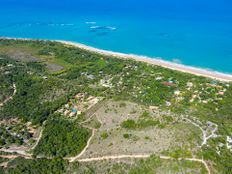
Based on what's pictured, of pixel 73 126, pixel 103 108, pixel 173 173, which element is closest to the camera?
pixel 173 173

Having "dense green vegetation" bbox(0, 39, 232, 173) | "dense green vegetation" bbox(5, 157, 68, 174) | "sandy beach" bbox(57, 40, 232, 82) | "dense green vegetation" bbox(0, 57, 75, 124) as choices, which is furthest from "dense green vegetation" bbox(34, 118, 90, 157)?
"sandy beach" bbox(57, 40, 232, 82)

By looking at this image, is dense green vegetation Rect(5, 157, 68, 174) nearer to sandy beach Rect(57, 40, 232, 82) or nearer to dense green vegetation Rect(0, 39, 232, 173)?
dense green vegetation Rect(0, 39, 232, 173)

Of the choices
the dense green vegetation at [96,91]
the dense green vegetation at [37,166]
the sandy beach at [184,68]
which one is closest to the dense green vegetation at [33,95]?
the dense green vegetation at [96,91]

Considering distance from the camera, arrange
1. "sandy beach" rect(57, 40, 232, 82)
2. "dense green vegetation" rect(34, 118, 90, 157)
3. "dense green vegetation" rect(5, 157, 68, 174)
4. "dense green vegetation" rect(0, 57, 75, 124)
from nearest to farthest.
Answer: "dense green vegetation" rect(5, 157, 68, 174) → "dense green vegetation" rect(34, 118, 90, 157) → "dense green vegetation" rect(0, 57, 75, 124) → "sandy beach" rect(57, 40, 232, 82)

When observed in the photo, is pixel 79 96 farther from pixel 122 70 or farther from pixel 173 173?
pixel 173 173

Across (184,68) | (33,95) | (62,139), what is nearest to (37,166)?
(62,139)

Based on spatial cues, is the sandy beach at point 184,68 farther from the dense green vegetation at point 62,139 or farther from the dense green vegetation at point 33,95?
the dense green vegetation at point 62,139

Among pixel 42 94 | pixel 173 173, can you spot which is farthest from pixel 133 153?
pixel 42 94
